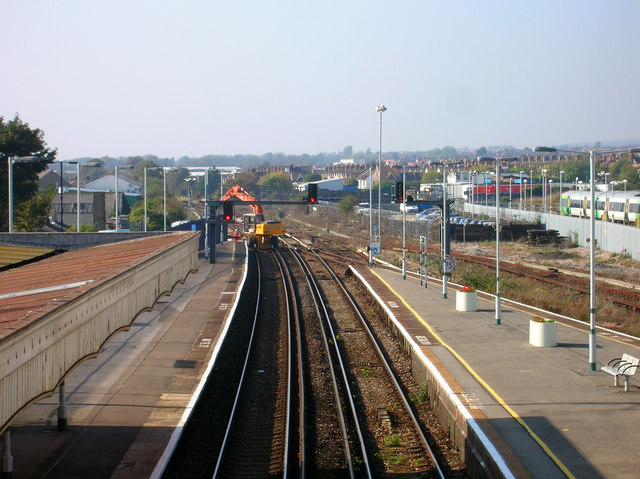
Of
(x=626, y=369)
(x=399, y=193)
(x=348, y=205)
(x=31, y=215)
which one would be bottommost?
(x=626, y=369)

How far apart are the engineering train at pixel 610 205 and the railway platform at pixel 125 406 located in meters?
36.4

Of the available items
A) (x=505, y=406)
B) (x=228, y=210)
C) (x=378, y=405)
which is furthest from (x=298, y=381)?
(x=228, y=210)

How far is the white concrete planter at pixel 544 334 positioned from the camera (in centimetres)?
1706

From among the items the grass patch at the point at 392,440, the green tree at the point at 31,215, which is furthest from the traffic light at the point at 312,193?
the grass patch at the point at 392,440

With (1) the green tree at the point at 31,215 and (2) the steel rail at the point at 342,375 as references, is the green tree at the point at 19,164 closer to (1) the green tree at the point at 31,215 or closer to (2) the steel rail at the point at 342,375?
(1) the green tree at the point at 31,215

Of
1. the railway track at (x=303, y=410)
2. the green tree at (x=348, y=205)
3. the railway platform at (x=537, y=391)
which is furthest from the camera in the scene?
the green tree at (x=348, y=205)

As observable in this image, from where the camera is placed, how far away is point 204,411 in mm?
13961

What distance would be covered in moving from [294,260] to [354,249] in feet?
23.3

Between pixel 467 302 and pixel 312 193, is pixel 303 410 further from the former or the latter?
pixel 312 193

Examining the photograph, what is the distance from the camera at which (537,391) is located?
13.3m

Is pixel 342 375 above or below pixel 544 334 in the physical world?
below

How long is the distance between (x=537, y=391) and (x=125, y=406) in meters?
8.05

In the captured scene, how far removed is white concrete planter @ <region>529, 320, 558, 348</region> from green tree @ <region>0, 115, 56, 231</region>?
29352 mm

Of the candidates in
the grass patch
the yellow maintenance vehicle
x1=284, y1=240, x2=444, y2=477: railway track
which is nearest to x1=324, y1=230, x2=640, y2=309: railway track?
x1=284, y1=240, x2=444, y2=477: railway track
